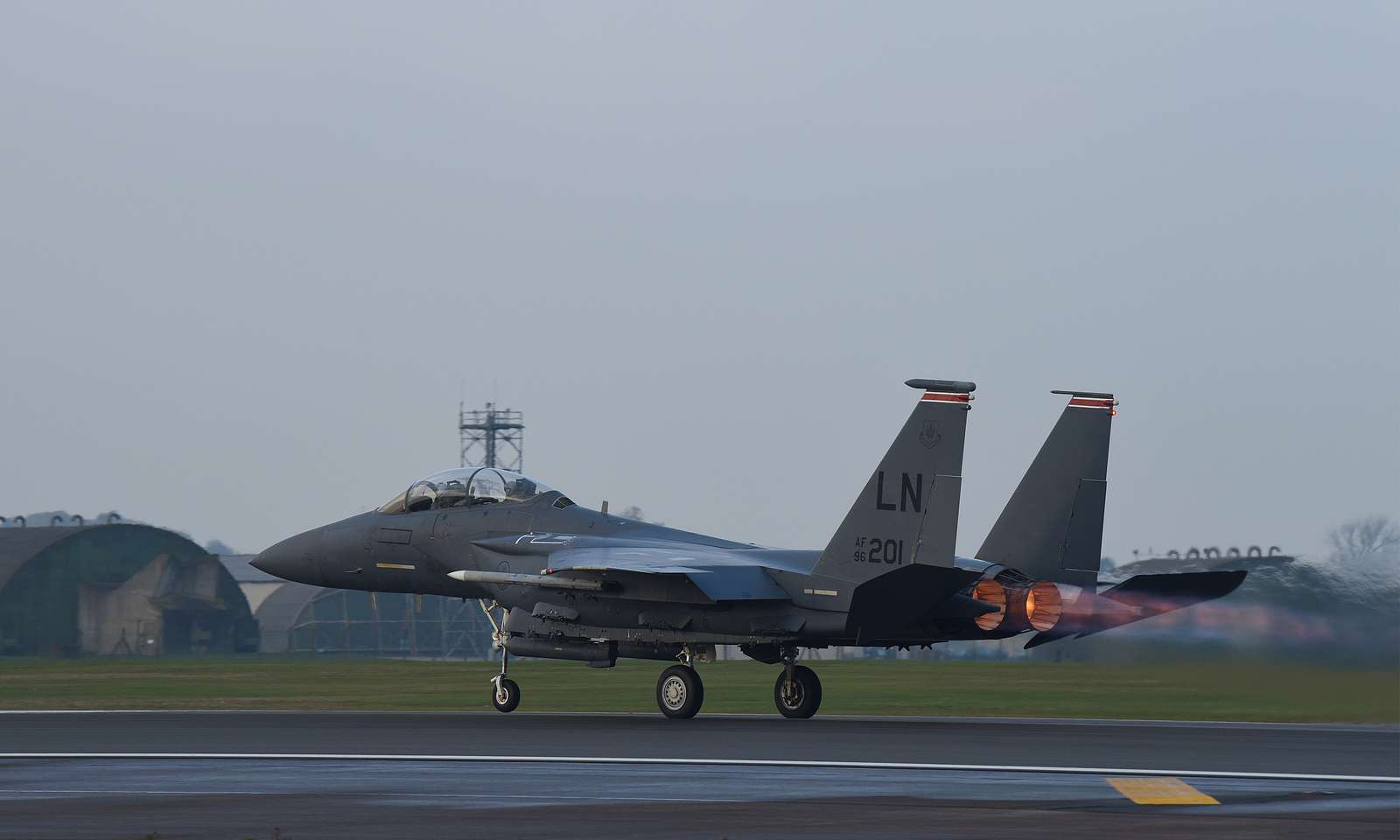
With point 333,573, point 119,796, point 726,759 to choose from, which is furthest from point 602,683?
point 119,796

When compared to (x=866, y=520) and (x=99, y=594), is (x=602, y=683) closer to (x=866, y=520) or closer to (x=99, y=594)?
(x=866, y=520)

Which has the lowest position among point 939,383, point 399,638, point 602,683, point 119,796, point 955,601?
point 399,638

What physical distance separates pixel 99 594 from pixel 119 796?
163 ft

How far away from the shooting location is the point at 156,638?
60250 millimetres

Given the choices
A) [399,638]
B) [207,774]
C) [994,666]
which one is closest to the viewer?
[207,774]

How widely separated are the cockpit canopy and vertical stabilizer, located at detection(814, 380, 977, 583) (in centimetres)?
600

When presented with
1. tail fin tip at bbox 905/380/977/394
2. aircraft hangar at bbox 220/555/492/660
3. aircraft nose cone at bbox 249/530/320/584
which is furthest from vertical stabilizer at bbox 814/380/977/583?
aircraft hangar at bbox 220/555/492/660

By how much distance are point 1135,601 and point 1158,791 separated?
28.5ft

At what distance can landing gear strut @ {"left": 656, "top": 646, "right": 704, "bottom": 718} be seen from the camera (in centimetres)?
2275

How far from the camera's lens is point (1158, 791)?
13.8 meters

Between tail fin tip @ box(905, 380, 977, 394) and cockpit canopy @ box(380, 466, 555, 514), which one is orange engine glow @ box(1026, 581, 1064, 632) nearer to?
tail fin tip @ box(905, 380, 977, 394)

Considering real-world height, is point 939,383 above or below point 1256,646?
above

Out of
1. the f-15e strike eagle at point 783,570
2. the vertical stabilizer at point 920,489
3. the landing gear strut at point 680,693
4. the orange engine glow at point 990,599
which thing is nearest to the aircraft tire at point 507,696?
the f-15e strike eagle at point 783,570

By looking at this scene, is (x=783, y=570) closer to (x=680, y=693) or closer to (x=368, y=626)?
(x=680, y=693)
